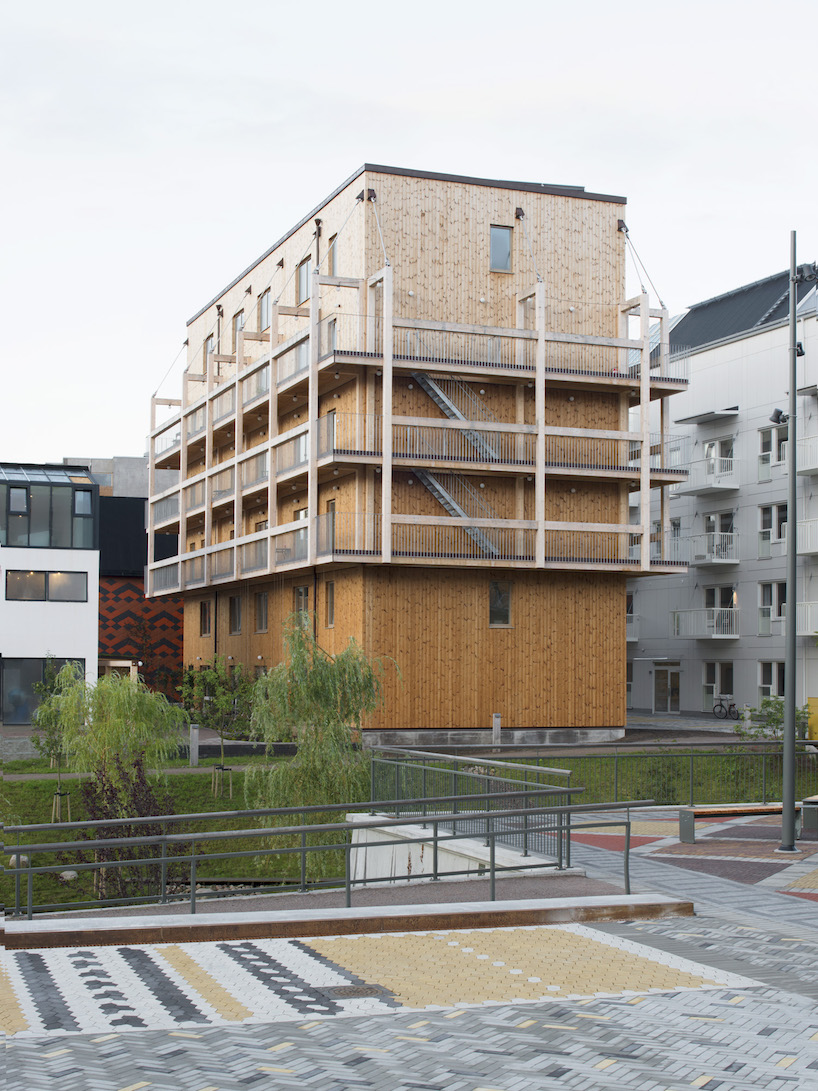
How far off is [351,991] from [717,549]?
42275 millimetres

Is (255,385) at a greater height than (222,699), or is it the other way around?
(255,385)

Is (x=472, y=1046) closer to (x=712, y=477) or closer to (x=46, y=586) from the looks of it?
(x=46, y=586)

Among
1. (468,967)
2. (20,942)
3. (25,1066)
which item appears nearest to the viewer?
(25,1066)

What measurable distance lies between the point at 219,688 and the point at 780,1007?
34.8 metres

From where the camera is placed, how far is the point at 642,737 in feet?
128

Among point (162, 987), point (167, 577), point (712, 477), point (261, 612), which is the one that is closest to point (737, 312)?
point (712, 477)

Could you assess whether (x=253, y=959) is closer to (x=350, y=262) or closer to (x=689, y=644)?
(x=350, y=262)

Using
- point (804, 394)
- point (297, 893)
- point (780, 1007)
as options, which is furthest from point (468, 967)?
point (804, 394)

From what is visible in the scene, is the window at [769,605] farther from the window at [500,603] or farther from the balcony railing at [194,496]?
the balcony railing at [194,496]

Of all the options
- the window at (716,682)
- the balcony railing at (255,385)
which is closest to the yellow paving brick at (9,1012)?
the balcony railing at (255,385)

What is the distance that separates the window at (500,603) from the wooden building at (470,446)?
6cm

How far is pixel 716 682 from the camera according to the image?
1993 inches

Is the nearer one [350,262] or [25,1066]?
[25,1066]

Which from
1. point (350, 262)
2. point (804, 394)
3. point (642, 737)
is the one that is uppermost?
point (350, 262)
